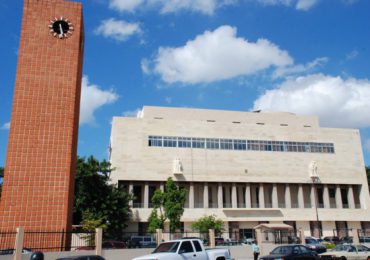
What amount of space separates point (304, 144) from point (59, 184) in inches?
1961

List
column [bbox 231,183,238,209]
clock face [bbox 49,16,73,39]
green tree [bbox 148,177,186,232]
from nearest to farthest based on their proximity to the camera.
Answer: clock face [bbox 49,16,73,39]
green tree [bbox 148,177,186,232]
column [bbox 231,183,238,209]

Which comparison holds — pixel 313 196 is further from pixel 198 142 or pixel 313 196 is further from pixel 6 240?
pixel 6 240

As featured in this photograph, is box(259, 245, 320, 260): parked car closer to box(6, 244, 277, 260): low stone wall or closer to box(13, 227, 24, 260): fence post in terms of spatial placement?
box(6, 244, 277, 260): low stone wall

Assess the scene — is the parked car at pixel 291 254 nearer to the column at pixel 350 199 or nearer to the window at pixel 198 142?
the window at pixel 198 142

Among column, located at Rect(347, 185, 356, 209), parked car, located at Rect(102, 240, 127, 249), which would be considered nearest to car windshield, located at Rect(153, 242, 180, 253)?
parked car, located at Rect(102, 240, 127, 249)

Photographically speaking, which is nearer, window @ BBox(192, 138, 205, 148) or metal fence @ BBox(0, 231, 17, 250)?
metal fence @ BBox(0, 231, 17, 250)

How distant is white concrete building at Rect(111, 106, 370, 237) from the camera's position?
187 ft

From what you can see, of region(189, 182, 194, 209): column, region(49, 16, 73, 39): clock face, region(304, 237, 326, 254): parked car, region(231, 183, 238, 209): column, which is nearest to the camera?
region(49, 16, 73, 39): clock face

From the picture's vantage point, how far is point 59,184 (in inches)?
925

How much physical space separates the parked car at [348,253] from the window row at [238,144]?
37458 mm

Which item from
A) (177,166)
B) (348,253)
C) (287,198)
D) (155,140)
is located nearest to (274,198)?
(287,198)

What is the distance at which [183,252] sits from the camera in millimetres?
14008

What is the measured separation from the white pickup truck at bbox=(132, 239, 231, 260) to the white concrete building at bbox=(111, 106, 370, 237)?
40873 mm

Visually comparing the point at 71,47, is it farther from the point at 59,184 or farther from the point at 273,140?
the point at 273,140
